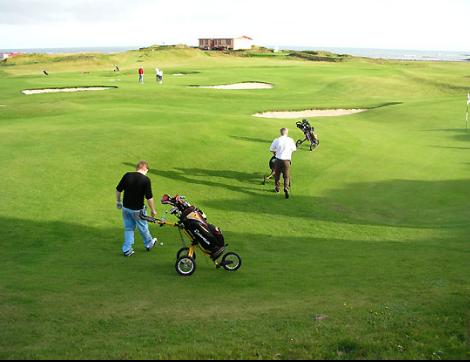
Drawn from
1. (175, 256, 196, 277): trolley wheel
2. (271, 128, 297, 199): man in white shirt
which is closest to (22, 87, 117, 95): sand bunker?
(271, 128, 297, 199): man in white shirt

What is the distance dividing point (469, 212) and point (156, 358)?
12454 mm

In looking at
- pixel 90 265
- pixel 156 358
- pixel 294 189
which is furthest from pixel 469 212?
pixel 156 358

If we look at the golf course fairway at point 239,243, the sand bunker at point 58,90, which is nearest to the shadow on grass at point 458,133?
the golf course fairway at point 239,243

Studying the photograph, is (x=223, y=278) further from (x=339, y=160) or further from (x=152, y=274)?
(x=339, y=160)

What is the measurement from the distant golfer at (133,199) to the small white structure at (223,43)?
140 m

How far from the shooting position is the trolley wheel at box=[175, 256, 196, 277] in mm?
10898

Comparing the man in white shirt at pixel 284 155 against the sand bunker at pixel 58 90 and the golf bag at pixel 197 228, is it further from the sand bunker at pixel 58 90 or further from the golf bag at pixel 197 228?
the sand bunker at pixel 58 90

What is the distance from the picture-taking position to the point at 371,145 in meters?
26.5

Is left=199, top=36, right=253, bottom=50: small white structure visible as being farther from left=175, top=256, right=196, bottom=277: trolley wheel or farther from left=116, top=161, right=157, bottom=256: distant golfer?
left=175, top=256, right=196, bottom=277: trolley wheel

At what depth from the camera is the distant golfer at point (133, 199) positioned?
12094 mm

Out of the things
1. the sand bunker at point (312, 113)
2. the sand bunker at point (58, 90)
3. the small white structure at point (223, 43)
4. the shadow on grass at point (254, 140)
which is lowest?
the sand bunker at point (312, 113)

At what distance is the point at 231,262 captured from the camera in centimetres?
1123

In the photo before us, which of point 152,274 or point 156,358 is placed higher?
point 156,358

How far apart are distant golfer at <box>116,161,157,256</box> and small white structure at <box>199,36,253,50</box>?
140m
